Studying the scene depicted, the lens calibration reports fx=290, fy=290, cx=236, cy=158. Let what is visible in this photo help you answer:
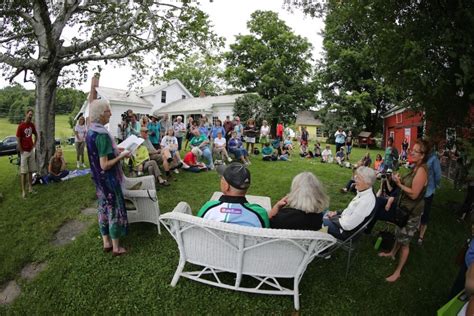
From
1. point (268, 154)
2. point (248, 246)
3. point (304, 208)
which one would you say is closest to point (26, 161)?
point (248, 246)

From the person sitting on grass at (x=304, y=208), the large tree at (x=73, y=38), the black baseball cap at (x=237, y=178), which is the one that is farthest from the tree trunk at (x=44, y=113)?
the person sitting on grass at (x=304, y=208)

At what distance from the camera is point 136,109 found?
2822 centimetres

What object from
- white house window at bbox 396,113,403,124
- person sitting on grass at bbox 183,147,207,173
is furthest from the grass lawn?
white house window at bbox 396,113,403,124

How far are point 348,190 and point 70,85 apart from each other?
Result: 10302 millimetres

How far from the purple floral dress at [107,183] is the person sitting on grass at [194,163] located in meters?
4.91

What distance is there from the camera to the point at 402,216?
131 inches

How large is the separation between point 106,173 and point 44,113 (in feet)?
20.5

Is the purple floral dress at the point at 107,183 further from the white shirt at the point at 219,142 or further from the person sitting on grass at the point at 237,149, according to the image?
the person sitting on grass at the point at 237,149

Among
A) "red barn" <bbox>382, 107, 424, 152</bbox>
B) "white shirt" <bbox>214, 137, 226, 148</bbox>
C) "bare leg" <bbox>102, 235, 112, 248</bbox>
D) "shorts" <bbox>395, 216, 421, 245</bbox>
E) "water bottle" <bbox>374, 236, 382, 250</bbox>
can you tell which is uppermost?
"red barn" <bbox>382, 107, 424, 152</bbox>

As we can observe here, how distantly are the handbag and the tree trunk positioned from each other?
28.1 ft

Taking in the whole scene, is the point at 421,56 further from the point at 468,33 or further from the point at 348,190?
the point at 348,190

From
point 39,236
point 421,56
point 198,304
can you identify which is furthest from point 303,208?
point 39,236

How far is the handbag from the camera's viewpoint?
3.32m

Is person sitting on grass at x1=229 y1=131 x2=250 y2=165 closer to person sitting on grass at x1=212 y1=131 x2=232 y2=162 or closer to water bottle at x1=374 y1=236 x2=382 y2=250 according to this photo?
person sitting on grass at x1=212 y1=131 x2=232 y2=162
